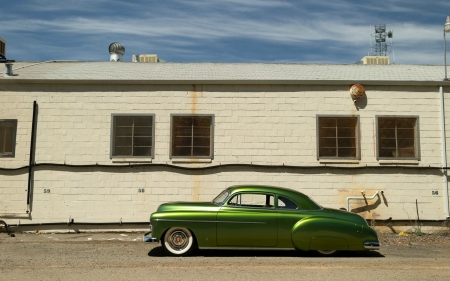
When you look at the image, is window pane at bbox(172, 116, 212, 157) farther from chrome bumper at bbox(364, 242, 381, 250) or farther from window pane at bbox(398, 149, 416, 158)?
chrome bumper at bbox(364, 242, 381, 250)

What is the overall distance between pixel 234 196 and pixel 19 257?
408 cm

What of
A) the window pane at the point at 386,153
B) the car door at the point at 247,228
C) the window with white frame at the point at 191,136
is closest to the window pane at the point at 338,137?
the window pane at the point at 386,153

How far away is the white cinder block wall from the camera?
12.8m

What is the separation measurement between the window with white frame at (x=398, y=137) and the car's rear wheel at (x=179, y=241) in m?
6.31

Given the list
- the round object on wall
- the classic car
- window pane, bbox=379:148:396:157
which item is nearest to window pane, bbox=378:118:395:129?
window pane, bbox=379:148:396:157

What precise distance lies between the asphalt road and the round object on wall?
165 inches

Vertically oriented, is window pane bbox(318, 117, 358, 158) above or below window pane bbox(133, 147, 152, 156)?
above

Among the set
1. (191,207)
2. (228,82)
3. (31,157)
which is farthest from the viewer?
(228,82)

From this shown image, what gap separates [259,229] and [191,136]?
4.72 meters

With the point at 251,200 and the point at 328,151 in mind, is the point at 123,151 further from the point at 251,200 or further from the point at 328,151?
the point at 328,151

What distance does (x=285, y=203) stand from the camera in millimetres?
9328

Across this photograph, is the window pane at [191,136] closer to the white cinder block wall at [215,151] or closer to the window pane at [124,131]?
the white cinder block wall at [215,151]

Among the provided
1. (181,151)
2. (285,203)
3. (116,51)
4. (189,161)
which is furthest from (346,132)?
(116,51)

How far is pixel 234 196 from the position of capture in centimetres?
939
